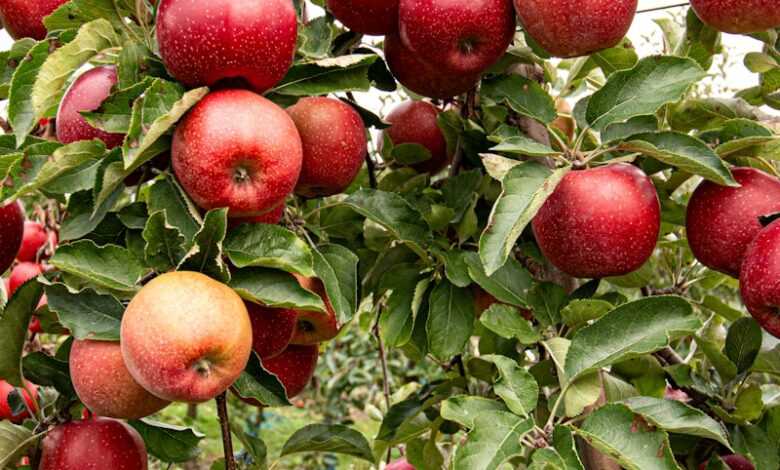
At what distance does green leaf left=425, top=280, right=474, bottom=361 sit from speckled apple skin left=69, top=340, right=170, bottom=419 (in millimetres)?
442

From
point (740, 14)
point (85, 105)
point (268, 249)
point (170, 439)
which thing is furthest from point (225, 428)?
point (740, 14)

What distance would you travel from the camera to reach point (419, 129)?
172 cm

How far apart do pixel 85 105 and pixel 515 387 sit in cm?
66

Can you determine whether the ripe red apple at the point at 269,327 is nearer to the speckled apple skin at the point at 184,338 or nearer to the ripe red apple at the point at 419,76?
the speckled apple skin at the point at 184,338

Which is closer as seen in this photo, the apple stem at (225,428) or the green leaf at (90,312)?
the green leaf at (90,312)

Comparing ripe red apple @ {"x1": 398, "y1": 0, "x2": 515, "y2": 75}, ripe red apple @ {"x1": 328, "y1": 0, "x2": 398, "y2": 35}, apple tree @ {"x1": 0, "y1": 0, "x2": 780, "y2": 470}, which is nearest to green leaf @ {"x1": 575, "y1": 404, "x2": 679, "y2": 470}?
apple tree @ {"x1": 0, "y1": 0, "x2": 780, "y2": 470}

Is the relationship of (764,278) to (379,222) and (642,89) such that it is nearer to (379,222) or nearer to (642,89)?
(642,89)

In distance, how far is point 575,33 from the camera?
1.24 meters

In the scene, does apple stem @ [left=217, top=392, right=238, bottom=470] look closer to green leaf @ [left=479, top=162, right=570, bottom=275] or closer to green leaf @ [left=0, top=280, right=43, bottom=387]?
green leaf @ [left=0, top=280, right=43, bottom=387]

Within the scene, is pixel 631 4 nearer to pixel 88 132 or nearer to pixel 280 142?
pixel 280 142

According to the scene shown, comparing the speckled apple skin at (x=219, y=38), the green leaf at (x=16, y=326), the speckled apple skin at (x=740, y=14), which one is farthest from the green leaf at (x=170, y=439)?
the speckled apple skin at (x=740, y=14)

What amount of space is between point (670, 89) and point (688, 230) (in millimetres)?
222

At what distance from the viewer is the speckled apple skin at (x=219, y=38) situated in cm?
112

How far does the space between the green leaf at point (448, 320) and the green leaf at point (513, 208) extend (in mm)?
278
